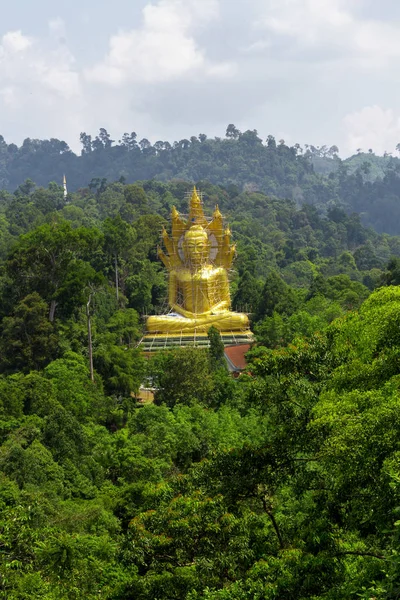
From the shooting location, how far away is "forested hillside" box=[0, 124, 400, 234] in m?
147

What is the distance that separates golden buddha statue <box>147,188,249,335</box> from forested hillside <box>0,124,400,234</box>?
4058 inches

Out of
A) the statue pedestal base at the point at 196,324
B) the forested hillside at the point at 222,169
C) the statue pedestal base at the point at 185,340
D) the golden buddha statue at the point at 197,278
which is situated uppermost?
the golden buddha statue at the point at 197,278

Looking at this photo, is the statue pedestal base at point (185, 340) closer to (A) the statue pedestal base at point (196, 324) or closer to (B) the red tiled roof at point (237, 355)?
(A) the statue pedestal base at point (196, 324)

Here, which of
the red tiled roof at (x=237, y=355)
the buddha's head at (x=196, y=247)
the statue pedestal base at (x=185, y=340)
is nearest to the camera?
the red tiled roof at (x=237, y=355)

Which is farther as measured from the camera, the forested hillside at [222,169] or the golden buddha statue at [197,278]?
the forested hillside at [222,169]

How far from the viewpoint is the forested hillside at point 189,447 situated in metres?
10.2

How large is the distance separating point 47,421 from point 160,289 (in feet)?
71.5

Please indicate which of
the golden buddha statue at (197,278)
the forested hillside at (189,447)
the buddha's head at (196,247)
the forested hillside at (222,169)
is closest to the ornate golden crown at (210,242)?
the golden buddha statue at (197,278)

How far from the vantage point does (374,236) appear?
324ft

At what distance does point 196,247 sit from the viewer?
131 ft

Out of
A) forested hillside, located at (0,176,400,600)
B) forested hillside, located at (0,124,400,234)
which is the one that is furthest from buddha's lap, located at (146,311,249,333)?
forested hillside, located at (0,124,400,234)

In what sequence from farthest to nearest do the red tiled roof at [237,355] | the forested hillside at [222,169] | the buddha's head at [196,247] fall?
the forested hillside at [222,169]
the buddha's head at [196,247]
the red tiled roof at [237,355]

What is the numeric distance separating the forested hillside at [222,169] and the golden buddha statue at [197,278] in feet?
338

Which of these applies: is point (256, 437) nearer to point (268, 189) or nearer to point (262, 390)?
point (262, 390)
